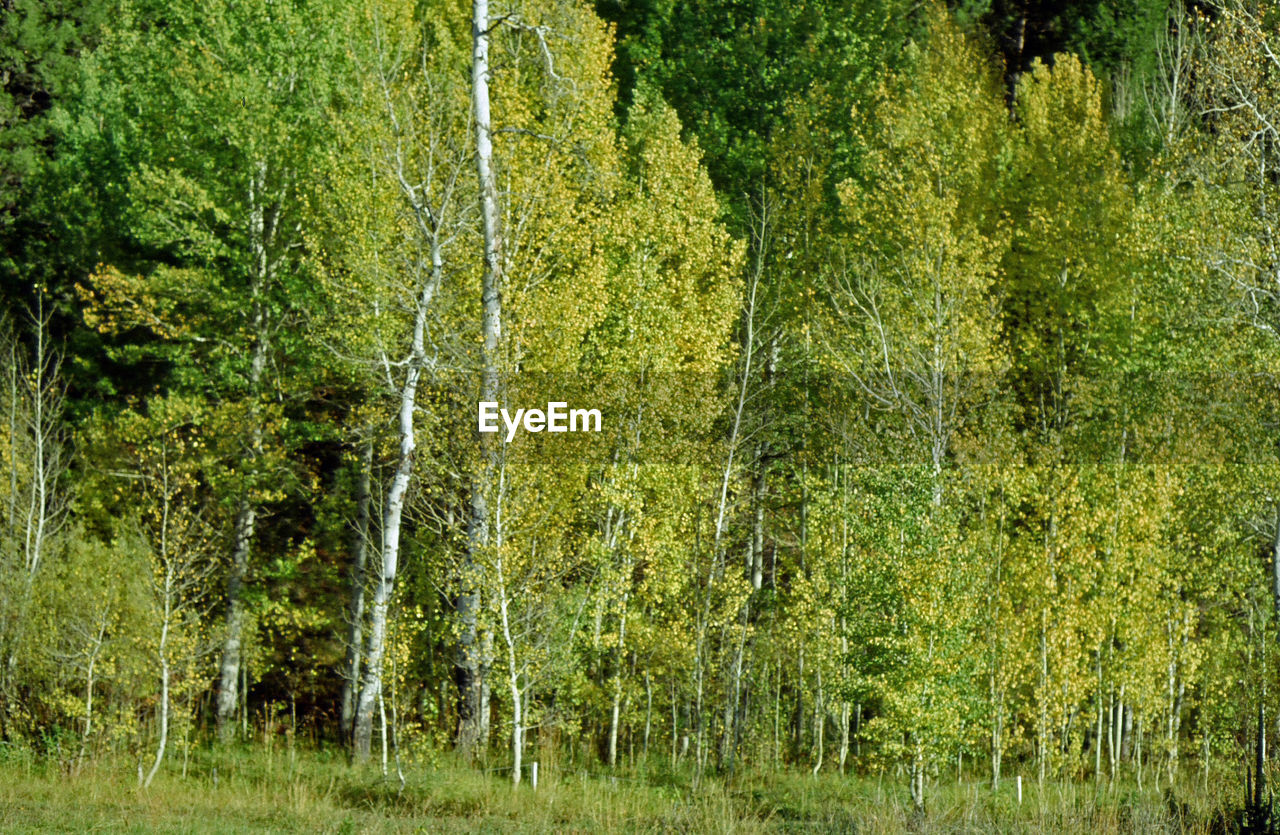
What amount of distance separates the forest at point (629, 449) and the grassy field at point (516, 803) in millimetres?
130

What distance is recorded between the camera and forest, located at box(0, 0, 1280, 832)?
17297 millimetres

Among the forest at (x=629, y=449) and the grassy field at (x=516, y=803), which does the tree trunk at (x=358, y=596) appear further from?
the grassy field at (x=516, y=803)

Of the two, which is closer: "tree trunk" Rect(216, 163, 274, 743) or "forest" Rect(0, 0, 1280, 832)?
"forest" Rect(0, 0, 1280, 832)

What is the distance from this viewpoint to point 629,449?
68.9 feet

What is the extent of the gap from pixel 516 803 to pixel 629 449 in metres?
7.10

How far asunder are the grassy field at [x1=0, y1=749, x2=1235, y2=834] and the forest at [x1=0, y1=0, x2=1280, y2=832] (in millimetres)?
130

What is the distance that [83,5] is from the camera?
36.6 m

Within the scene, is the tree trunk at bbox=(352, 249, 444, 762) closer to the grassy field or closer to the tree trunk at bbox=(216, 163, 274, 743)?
the grassy field

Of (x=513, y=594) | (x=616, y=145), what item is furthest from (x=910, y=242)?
(x=513, y=594)

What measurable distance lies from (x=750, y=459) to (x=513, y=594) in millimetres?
7111

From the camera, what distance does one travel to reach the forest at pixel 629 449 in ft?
56.7

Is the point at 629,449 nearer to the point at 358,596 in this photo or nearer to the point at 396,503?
the point at 396,503

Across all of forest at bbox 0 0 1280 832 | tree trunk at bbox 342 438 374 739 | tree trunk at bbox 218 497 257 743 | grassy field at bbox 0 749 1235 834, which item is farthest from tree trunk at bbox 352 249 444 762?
tree trunk at bbox 218 497 257 743

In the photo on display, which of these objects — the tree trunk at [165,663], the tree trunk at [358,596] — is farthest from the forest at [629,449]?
the tree trunk at [358,596]
